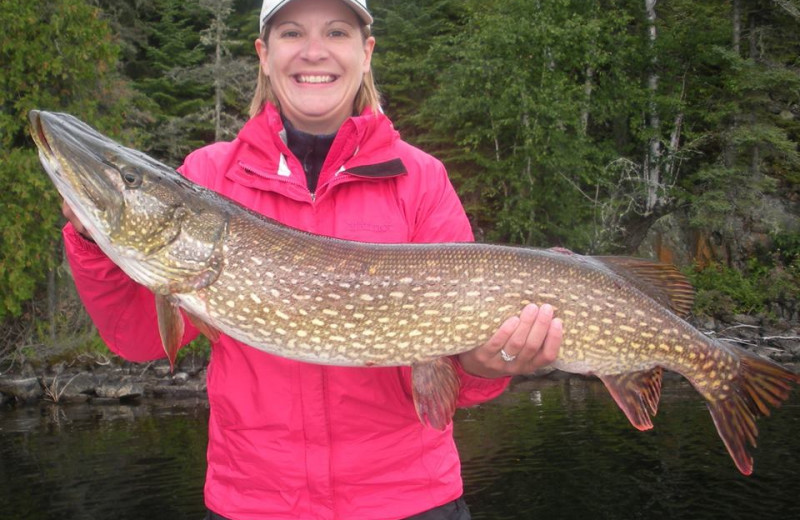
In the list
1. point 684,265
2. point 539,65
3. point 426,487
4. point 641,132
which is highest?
point 539,65

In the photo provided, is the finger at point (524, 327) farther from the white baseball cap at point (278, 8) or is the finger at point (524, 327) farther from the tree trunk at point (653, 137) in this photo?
the tree trunk at point (653, 137)

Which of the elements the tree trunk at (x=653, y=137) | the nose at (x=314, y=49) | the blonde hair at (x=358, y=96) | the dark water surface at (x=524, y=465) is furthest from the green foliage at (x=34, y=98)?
the tree trunk at (x=653, y=137)

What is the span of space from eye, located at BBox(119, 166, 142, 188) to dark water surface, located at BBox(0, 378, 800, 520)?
5.86m

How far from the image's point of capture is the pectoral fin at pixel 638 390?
2467 mm

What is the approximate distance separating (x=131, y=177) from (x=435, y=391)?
4.19 feet

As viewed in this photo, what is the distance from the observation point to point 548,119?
59.8ft

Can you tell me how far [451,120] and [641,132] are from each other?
5.40 m

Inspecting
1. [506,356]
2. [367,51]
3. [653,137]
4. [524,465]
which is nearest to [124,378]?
[524,465]

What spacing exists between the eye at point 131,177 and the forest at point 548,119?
1347cm

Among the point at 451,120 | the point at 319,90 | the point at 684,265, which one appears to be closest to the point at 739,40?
the point at 684,265

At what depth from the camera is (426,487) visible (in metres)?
2.04

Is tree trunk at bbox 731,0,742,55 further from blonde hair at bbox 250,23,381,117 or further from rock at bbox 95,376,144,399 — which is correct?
blonde hair at bbox 250,23,381,117

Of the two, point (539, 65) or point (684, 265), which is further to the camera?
point (539, 65)

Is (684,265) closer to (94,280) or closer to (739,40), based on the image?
(739,40)
